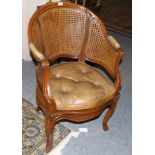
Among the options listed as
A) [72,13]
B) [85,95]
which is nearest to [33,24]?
[72,13]

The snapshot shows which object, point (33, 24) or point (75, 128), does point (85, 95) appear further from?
point (33, 24)

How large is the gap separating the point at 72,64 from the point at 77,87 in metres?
0.33

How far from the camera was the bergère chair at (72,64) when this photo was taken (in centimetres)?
185

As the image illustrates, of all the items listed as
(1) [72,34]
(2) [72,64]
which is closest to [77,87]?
(2) [72,64]

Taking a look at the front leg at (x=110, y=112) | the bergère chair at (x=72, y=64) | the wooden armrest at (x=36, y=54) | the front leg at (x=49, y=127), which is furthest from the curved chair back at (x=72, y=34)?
the front leg at (x=49, y=127)

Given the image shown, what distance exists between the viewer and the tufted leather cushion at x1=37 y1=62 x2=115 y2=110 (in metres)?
1.85

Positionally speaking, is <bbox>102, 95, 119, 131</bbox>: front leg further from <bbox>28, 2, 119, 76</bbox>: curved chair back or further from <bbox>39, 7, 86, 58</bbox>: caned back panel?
<bbox>39, 7, 86, 58</bbox>: caned back panel

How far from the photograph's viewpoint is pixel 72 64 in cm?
224

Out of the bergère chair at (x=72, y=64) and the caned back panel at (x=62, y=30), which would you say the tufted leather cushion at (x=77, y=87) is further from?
the caned back panel at (x=62, y=30)

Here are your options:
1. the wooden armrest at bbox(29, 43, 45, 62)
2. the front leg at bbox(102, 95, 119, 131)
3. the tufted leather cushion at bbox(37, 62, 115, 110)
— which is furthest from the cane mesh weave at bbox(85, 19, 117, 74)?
the wooden armrest at bbox(29, 43, 45, 62)

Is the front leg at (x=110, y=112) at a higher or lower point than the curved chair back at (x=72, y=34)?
lower
